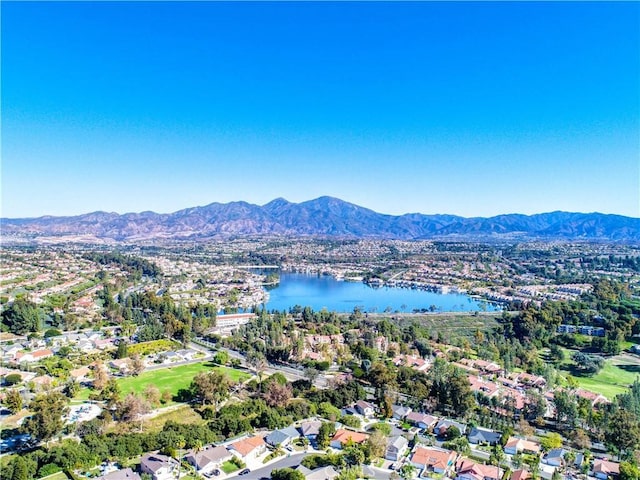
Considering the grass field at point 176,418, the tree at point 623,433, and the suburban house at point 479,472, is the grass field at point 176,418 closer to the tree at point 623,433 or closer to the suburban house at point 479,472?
the suburban house at point 479,472

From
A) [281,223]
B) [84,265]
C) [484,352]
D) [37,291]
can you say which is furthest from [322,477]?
[281,223]

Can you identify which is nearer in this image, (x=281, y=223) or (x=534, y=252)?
(x=534, y=252)

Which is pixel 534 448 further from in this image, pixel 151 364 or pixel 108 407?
pixel 151 364

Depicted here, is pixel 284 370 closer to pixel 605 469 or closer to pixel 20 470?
pixel 20 470

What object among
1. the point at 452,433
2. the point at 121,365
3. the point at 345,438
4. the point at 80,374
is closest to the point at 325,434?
the point at 345,438

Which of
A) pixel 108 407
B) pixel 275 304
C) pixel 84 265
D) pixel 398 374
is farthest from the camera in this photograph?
pixel 84 265

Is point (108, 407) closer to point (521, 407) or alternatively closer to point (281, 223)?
point (521, 407)

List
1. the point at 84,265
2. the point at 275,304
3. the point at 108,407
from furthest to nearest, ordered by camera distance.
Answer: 1. the point at 84,265
2. the point at 275,304
3. the point at 108,407
